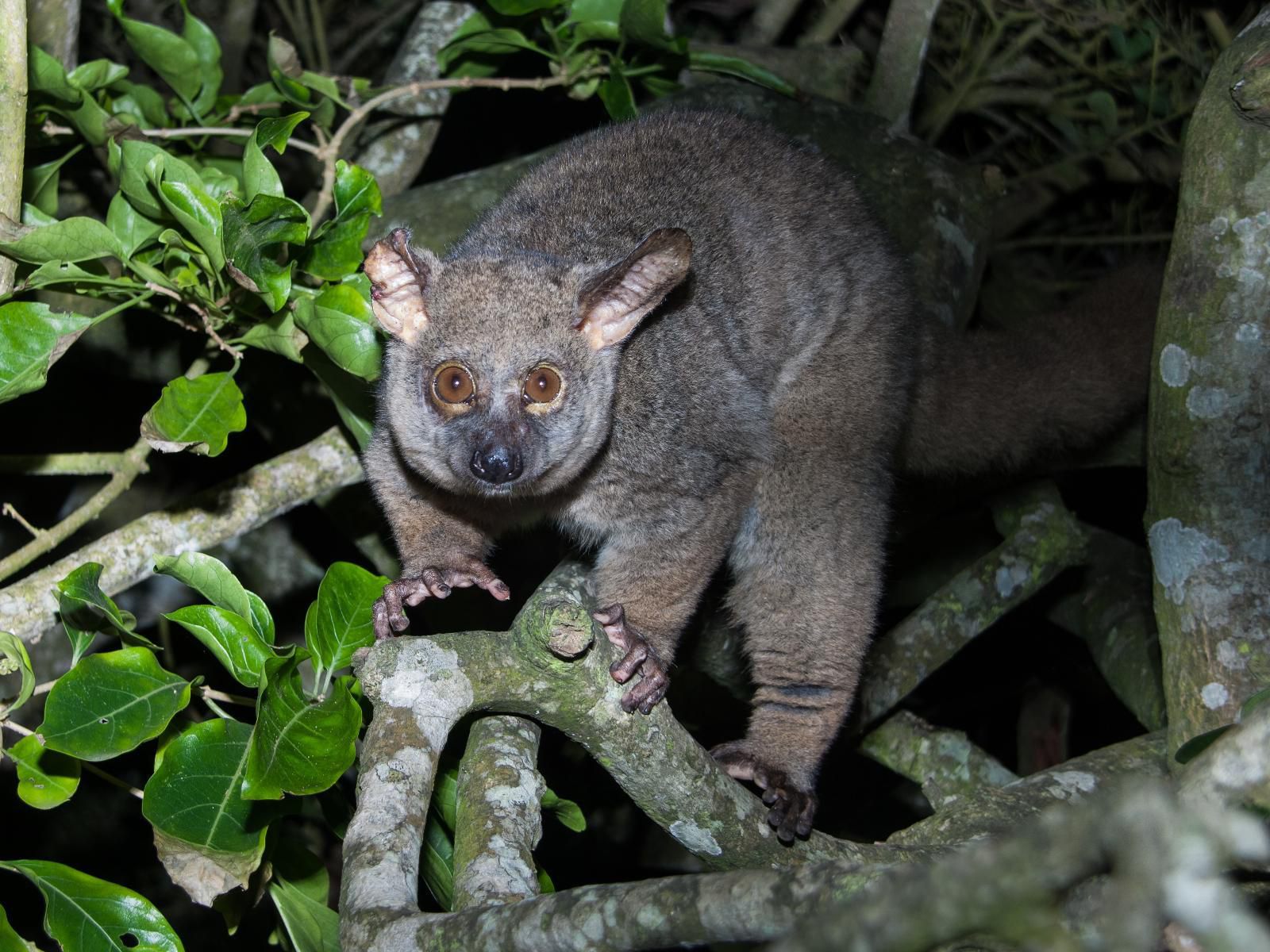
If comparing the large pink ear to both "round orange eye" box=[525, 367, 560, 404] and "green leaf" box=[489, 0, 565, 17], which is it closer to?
"round orange eye" box=[525, 367, 560, 404]

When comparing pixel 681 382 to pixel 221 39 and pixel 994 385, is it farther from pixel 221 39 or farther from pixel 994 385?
pixel 221 39

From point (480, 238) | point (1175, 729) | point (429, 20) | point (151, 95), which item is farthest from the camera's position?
point (429, 20)

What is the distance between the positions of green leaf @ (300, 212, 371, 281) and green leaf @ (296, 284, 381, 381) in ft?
0.24

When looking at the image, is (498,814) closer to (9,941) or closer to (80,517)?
(9,941)

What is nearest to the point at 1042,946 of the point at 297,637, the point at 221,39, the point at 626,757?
the point at 626,757

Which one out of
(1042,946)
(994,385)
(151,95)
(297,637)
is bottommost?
(297,637)

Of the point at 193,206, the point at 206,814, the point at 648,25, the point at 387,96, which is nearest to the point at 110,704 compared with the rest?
the point at 206,814

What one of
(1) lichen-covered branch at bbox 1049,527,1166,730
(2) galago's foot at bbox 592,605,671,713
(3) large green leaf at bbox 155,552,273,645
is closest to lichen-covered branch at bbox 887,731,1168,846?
(1) lichen-covered branch at bbox 1049,527,1166,730

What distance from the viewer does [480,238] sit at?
4.10 metres

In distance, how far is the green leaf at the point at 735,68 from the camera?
16.4ft

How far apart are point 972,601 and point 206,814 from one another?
3381mm

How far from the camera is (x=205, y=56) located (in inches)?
172

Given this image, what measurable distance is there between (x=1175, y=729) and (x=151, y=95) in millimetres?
4150

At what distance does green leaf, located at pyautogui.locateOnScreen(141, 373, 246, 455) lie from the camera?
126 inches
